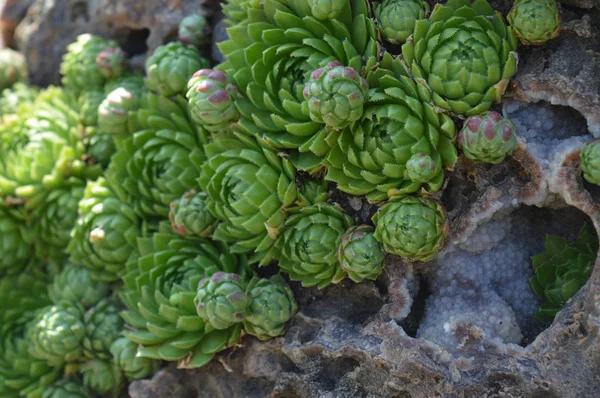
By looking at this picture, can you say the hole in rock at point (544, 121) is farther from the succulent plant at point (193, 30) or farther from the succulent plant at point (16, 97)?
the succulent plant at point (16, 97)

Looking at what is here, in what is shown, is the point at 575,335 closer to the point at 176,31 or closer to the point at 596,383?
the point at 596,383

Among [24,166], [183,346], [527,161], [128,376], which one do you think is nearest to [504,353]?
[527,161]

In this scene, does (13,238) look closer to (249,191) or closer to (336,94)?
(249,191)

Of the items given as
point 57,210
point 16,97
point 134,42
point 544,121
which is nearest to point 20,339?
point 57,210

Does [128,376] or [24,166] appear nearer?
[128,376]

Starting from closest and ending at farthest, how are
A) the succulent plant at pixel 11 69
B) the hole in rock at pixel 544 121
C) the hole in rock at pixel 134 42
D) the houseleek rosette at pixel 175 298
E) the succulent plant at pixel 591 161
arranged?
the succulent plant at pixel 591 161, the hole in rock at pixel 544 121, the houseleek rosette at pixel 175 298, the hole in rock at pixel 134 42, the succulent plant at pixel 11 69

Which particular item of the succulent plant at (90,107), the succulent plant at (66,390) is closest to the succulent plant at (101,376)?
the succulent plant at (66,390)

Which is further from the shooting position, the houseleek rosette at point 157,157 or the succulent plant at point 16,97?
the succulent plant at point 16,97

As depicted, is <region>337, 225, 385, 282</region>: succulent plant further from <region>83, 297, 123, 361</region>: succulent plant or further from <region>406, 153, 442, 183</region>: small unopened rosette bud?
<region>83, 297, 123, 361</region>: succulent plant
